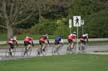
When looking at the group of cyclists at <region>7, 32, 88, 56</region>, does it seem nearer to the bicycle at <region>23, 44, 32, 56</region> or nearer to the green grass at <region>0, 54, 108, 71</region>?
the bicycle at <region>23, 44, 32, 56</region>

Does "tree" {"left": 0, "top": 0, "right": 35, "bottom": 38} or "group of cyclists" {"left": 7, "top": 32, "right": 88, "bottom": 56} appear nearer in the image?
"group of cyclists" {"left": 7, "top": 32, "right": 88, "bottom": 56}

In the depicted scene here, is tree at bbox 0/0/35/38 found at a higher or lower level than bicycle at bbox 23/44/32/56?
higher

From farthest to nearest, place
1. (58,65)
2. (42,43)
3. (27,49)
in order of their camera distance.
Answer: (42,43), (27,49), (58,65)

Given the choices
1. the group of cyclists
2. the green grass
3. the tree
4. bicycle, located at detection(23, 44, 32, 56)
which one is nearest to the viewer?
the green grass

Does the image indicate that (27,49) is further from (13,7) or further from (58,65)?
(13,7)

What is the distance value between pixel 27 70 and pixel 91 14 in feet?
145

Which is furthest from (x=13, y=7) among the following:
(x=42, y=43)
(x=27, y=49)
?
(x=27, y=49)

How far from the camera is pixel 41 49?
3569 centimetres

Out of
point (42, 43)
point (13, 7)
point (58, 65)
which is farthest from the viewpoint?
point (13, 7)

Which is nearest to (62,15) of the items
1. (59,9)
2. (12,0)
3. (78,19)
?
(59,9)

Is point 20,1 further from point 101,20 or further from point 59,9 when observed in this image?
point 59,9


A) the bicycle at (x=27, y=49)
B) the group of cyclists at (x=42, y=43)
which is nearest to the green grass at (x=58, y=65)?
the group of cyclists at (x=42, y=43)

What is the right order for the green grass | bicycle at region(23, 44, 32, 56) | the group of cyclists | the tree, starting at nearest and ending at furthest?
the green grass
the group of cyclists
bicycle at region(23, 44, 32, 56)
the tree

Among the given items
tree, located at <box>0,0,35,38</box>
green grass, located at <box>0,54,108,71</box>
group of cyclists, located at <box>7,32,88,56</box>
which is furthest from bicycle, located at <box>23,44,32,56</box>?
tree, located at <box>0,0,35,38</box>
